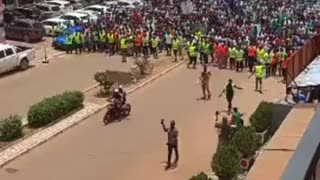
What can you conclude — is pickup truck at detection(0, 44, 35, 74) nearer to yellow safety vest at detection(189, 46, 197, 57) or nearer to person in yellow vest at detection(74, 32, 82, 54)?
person in yellow vest at detection(74, 32, 82, 54)

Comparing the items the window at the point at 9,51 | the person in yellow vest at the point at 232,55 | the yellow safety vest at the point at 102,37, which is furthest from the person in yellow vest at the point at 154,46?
the window at the point at 9,51

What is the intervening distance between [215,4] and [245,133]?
26044 millimetres

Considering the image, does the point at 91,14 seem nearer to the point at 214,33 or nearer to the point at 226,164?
the point at 214,33

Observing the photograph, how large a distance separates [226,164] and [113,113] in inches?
283

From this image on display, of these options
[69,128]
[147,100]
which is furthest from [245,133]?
[147,100]

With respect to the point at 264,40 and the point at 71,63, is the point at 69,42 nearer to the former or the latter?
the point at 71,63

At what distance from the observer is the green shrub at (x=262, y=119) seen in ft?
52.7

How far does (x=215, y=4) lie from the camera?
39.3 m

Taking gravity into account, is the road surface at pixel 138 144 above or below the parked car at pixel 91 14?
below

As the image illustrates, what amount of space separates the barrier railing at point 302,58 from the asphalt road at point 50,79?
8468mm

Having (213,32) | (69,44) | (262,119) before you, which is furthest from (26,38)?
(262,119)

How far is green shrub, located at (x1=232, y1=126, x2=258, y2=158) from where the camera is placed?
1376 centimetres

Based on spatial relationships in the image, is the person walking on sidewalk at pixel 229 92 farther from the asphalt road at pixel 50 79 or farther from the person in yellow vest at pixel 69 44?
the person in yellow vest at pixel 69 44

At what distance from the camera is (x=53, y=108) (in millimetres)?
18625
